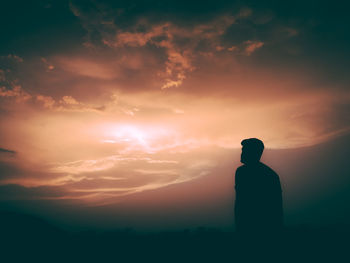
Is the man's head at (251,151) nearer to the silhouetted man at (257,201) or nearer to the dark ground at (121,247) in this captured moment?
the silhouetted man at (257,201)

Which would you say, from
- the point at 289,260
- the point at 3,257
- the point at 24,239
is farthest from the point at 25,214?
the point at 289,260

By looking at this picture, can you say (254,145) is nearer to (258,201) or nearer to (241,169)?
(241,169)

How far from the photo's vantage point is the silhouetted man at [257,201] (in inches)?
263

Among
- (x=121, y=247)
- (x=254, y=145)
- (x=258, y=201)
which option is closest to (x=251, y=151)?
(x=254, y=145)

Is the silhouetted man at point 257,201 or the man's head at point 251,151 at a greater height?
the man's head at point 251,151

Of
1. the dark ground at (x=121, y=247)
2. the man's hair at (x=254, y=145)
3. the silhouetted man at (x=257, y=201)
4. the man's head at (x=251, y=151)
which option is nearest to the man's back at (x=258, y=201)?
the silhouetted man at (x=257, y=201)

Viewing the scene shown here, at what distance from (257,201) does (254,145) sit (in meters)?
2.31

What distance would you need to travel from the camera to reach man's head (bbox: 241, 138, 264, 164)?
7645 mm

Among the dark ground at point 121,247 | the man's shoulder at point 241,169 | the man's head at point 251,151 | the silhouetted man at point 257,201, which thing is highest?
the man's head at point 251,151

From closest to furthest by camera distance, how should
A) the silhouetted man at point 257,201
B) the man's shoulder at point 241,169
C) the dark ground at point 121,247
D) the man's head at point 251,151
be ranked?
the silhouetted man at point 257,201 → the man's shoulder at point 241,169 → the man's head at point 251,151 → the dark ground at point 121,247

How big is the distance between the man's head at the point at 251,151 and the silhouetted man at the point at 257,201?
273 millimetres

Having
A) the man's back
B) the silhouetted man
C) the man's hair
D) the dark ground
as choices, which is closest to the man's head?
the man's hair

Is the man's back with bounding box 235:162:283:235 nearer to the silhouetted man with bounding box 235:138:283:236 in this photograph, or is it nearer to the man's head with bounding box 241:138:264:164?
the silhouetted man with bounding box 235:138:283:236

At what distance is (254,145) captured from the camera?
7734mm
